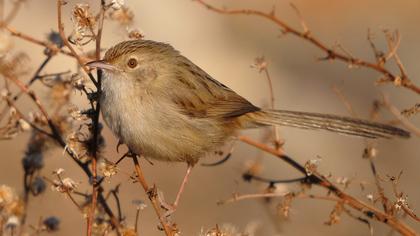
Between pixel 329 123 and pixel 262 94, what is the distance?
9190mm

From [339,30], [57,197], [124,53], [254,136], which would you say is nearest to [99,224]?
[124,53]

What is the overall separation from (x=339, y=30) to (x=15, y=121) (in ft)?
45.7

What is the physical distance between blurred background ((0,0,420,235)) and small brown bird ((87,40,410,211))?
338 centimetres

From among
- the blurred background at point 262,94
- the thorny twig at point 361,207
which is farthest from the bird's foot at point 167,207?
the blurred background at point 262,94

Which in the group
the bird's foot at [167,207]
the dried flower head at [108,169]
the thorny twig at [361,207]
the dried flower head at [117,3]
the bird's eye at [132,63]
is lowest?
the thorny twig at [361,207]

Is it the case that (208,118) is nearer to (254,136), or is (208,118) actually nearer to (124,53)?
(124,53)

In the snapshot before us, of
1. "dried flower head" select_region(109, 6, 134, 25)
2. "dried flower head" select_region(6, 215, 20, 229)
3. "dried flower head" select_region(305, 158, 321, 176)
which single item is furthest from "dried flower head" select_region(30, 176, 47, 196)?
"dried flower head" select_region(305, 158, 321, 176)

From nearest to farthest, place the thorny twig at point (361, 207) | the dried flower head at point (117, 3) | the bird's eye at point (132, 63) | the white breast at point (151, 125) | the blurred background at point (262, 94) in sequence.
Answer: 1. the thorny twig at point (361, 207)
2. the dried flower head at point (117, 3)
3. the white breast at point (151, 125)
4. the bird's eye at point (132, 63)
5. the blurred background at point (262, 94)

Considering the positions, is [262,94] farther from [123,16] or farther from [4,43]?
[4,43]

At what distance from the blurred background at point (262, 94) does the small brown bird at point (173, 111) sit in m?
3.38

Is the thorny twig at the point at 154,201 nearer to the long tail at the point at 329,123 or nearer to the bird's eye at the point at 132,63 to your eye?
the bird's eye at the point at 132,63

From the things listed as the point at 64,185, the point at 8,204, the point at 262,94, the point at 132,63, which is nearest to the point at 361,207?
the point at 64,185

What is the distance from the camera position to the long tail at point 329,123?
5277mm

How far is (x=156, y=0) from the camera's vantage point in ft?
53.8
